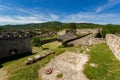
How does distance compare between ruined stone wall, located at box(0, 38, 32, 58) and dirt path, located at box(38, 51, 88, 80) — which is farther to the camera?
ruined stone wall, located at box(0, 38, 32, 58)

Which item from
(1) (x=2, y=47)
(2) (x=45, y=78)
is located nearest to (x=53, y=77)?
(2) (x=45, y=78)

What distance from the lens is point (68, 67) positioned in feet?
50.7

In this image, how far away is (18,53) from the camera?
29.1 metres

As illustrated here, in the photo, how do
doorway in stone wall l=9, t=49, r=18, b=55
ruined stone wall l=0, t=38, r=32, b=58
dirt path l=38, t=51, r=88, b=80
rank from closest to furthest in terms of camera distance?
dirt path l=38, t=51, r=88, b=80 < ruined stone wall l=0, t=38, r=32, b=58 < doorway in stone wall l=9, t=49, r=18, b=55

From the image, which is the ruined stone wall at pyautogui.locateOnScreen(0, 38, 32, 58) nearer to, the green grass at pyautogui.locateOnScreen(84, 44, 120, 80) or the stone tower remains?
the stone tower remains

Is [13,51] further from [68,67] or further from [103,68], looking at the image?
[103,68]

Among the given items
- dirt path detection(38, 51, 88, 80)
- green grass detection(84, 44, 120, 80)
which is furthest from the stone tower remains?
green grass detection(84, 44, 120, 80)

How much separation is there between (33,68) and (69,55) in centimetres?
453

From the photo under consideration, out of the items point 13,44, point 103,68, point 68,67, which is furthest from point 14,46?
point 103,68

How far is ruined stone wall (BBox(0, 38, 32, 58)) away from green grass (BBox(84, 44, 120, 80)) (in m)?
15.9

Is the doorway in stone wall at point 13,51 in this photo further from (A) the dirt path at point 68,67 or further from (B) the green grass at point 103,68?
(B) the green grass at point 103,68

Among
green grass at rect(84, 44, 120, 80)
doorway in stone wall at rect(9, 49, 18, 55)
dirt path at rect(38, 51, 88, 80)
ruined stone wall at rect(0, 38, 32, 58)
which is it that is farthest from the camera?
doorway in stone wall at rect(9, 49, 18, 55)

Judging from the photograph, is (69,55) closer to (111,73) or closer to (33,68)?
(33,68)

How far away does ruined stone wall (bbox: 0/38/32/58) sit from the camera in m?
26.2
